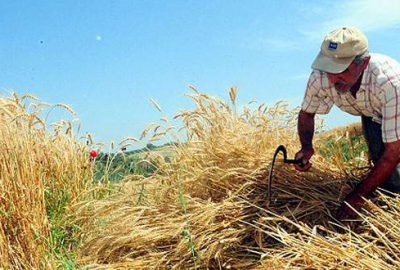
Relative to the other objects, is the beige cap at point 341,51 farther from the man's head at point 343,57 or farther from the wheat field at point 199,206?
the wheat field at point 199,206

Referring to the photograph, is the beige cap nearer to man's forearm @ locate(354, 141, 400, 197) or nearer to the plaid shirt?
the plaid shirt

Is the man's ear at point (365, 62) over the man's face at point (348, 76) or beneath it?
over

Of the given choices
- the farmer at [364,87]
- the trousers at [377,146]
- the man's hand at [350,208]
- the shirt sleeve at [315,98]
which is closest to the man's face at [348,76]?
the farmer at [364,87]

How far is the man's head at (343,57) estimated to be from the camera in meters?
2.96

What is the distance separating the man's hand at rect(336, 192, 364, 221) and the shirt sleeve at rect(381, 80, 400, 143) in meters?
0.34

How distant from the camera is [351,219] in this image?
3.10 metres

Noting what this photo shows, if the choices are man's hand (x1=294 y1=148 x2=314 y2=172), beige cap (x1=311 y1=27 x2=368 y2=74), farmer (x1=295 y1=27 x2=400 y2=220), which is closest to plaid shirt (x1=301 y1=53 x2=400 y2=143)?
farmer (x1=295 y1=27 x2=400 y2=220)

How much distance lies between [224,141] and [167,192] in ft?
1.72

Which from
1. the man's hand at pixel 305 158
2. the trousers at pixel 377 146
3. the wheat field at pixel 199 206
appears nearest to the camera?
the wheat field at pixel 199 206

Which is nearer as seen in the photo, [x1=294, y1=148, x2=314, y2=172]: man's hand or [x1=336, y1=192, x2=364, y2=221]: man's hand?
[x1=336, y1=192, x2=364, y2=221]: man's hand

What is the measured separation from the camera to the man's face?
118 inches

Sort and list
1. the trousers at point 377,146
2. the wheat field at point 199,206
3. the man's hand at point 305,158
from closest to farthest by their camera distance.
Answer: the wheat field at point 199,206, the trousers at point 377,146, the man's hand at point 305,158

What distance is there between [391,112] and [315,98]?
61cm

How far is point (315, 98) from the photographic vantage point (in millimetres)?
3482
